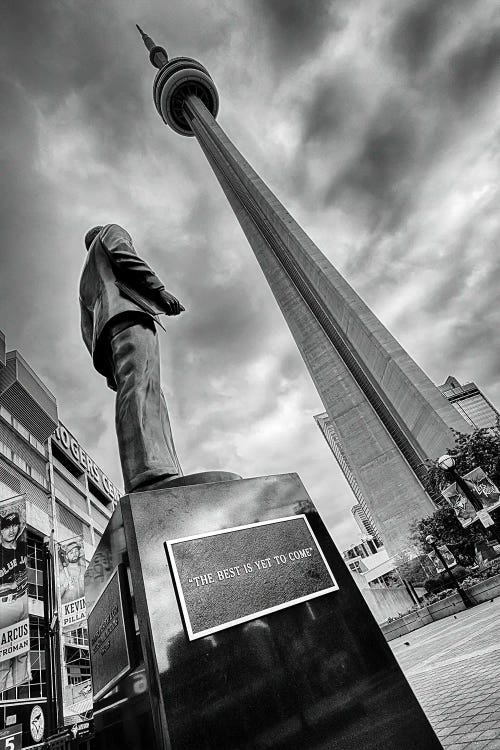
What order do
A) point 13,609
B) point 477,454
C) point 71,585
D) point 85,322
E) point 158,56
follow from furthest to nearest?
1. point 158,56
2. point 477,454
3. point 71,585
4. point 13,609
5. point 85,322

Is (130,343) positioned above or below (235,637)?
above

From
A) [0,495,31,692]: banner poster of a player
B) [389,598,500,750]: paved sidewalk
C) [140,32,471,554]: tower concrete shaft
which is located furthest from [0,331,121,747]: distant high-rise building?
[140,32,471,554]: tower concrete shaft

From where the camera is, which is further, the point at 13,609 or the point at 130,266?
the point at 13,609

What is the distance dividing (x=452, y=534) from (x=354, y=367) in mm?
16742

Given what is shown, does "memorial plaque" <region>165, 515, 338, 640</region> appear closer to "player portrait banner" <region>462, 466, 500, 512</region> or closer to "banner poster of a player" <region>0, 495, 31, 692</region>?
"banner poster of a player" <region>0, 495, 31, 692</region>

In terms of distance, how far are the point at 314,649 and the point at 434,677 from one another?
424cm

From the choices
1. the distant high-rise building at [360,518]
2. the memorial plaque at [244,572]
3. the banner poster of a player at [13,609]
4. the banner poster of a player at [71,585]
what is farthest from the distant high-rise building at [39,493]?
the distant high-rise building at [360,518]

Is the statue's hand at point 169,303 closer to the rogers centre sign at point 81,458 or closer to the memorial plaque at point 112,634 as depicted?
the memorial plaque at point 112,634

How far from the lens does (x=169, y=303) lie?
353cm

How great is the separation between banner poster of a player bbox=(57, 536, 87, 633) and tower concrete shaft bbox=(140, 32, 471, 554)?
1969cm

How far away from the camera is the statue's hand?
3.48m

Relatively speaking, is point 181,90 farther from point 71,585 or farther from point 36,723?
point 36,723

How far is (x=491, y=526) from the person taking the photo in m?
12.9

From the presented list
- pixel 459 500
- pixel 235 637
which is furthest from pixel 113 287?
pixel 459 500
